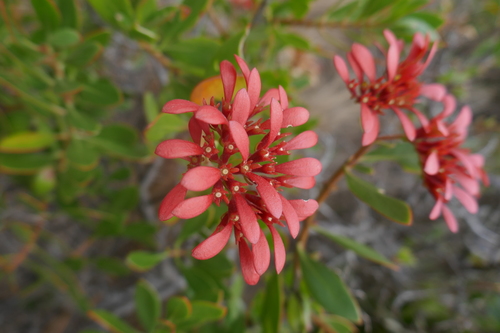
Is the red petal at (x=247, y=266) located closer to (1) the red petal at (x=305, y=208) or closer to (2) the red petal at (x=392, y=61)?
(1) the red petal at (x=305, y=208)

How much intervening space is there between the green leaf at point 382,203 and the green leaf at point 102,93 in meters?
0.83

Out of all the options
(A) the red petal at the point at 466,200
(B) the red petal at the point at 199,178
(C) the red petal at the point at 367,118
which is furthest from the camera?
(A) the red petal at the point at 466,200

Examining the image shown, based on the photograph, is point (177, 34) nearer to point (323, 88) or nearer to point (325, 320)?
point (325, 320)

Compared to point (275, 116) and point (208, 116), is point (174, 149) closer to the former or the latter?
point (208, 116)

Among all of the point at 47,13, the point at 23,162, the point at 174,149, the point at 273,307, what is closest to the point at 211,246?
the point at 174,149

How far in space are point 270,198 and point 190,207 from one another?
0.14 meters

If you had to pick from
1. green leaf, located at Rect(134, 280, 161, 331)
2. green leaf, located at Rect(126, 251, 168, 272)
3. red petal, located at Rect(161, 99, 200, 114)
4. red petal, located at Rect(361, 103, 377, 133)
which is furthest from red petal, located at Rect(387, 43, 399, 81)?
green leaf, located at Rect(134, 280, 161, 331)

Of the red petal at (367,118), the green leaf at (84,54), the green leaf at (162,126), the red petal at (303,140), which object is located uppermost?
the green leaf at (84,54)

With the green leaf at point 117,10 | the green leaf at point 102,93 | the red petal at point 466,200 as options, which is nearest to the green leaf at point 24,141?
the green leaf at point 102,93

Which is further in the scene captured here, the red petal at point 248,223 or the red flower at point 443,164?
the red flower at point 443,164

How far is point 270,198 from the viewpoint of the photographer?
22.3 inches

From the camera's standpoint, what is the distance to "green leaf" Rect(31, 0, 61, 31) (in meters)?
0.97

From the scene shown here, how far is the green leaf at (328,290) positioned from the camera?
0.94 metres

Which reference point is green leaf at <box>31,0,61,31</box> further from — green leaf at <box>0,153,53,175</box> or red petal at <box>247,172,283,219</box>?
red petal at <box>247,172,283,219</box>
